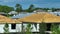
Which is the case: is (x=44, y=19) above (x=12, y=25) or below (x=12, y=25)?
above

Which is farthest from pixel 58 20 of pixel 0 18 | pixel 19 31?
pixel 0 18

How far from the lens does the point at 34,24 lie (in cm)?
5025

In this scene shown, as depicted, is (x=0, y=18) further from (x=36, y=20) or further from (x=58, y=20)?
(x=58, y=20)

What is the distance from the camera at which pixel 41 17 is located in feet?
166

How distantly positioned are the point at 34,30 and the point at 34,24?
113cm

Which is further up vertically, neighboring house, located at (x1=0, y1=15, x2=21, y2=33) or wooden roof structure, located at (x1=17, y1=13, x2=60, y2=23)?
wooden roof structure, located at (x1=17, y1=13, x2=60, y2=23)

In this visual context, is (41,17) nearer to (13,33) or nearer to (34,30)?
(34,30)

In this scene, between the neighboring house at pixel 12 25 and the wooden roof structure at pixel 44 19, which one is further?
the neighboring house at pixel 12 25

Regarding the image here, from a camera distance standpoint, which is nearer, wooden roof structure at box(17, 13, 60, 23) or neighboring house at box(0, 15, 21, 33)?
wooden roof structure at box(17, 13, 60, 23)

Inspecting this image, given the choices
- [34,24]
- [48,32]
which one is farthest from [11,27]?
[48,32]

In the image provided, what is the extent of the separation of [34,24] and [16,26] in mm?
3272

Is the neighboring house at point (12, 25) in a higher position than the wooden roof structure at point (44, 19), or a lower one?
lower

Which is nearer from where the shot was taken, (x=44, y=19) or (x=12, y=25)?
(x=44, y=19)

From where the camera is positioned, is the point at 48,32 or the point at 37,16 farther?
the point at 37,16
